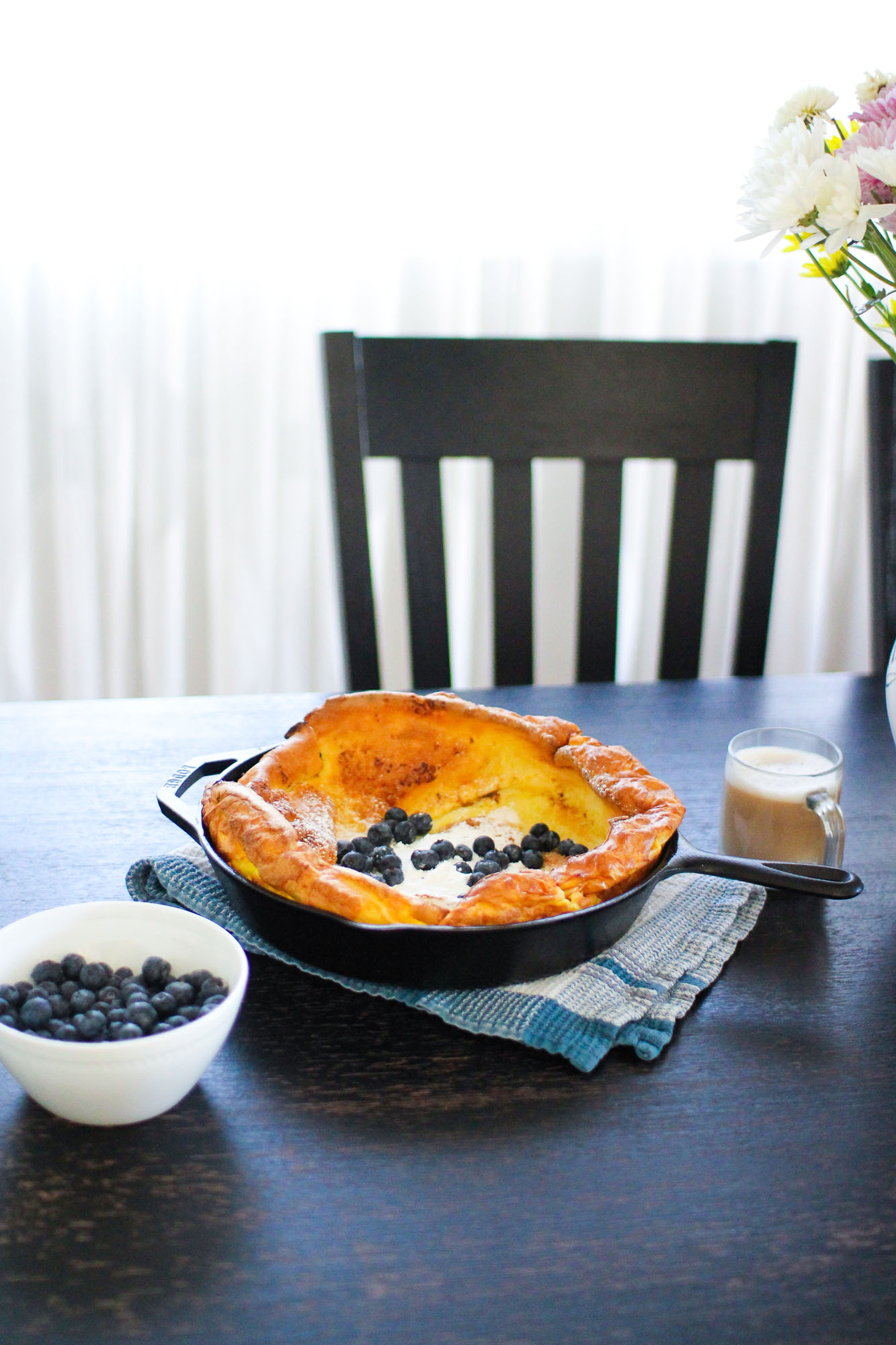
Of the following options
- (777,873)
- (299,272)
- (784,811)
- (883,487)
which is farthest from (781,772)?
(299,272)

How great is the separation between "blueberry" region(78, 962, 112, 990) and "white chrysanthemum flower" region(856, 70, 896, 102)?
2.64 feet

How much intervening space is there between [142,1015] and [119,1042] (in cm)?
4

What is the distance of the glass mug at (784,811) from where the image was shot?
92 cm

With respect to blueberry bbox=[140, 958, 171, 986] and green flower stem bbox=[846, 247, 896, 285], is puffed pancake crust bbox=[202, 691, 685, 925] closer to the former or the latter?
blueberry bbox=[140, 958, 171, 986]

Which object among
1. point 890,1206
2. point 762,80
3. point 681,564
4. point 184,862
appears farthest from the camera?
point 762,80

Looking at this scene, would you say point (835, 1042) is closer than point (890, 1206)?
No

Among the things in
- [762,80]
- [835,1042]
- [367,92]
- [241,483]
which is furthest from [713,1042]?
[762,80]

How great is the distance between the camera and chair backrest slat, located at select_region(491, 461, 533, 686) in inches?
61.7

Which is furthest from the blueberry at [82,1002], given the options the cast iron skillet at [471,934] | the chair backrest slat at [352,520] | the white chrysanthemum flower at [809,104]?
the chair backrest slat at [352,520]

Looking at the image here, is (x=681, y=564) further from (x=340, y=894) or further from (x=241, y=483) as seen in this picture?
(x=241, y=483)

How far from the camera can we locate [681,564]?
1623 millimetres

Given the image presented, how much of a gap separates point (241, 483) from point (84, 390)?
37 cm

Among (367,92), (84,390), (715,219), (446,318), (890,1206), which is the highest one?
(367,92)

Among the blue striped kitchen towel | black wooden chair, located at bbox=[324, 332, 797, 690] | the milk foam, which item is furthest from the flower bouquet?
black wooden chair, located at bbox=[324, 332, 797, 690]
